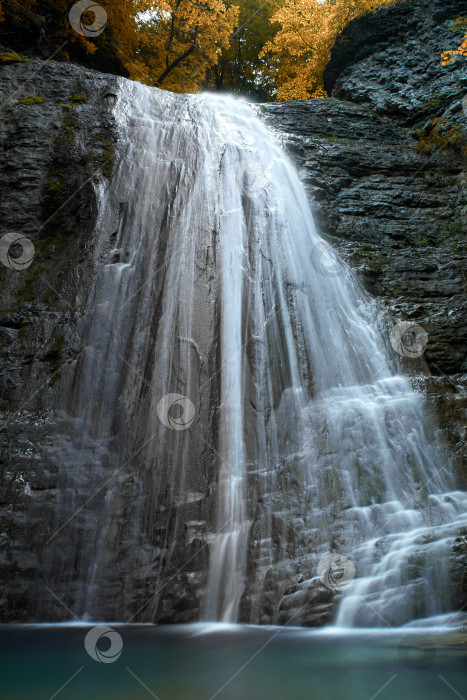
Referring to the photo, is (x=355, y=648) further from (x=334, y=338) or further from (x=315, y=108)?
(x=315, y=108)

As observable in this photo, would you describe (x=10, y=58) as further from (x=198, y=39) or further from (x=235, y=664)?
(x=235, y=664)

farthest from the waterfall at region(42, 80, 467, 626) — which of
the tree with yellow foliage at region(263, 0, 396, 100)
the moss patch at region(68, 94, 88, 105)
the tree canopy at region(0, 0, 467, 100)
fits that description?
the tree with yellow foliage at region(263, 0, 396, 100)

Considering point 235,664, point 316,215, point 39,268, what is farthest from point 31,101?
point 235,664

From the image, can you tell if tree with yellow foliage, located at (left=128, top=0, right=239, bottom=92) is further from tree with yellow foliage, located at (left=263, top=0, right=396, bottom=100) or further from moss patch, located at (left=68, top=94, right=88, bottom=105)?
moss patch, located at (left=68, top=94, right=88, bottom=105)

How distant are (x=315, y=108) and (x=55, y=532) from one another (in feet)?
31.4

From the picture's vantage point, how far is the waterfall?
420cm

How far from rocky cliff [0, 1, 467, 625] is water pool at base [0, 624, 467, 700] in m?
0.40

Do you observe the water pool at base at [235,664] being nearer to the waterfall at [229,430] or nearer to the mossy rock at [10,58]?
the waterfall at [229,430]

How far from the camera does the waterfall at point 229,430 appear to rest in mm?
4195

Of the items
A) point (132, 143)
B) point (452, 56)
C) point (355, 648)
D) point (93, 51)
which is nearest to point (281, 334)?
point (355, 648)

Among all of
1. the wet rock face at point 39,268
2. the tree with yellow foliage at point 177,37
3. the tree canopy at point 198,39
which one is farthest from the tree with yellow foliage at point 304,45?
the wet rock face at point 39,268

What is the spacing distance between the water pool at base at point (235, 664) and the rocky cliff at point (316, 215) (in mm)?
400

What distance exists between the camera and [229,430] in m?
5.02

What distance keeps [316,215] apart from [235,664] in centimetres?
656
